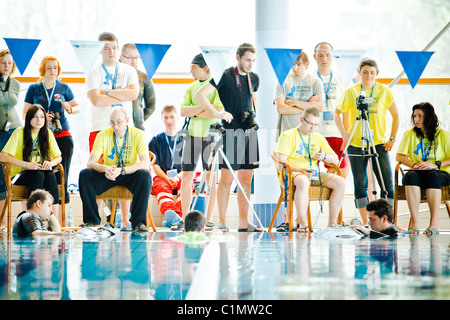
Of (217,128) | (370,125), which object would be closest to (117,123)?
(217,128)

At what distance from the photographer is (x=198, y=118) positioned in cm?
561

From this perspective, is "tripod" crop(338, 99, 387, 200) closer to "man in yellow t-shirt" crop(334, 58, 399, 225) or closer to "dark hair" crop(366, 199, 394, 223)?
"man in yellow t-shirt" crop(334, 58, 399, 225)

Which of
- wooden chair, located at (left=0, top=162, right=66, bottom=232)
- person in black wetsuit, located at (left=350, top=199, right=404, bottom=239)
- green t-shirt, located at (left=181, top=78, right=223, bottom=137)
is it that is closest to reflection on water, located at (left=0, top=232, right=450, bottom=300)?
person in black wetsuit, located at (left=350, top=199, right=404, bottom=239)

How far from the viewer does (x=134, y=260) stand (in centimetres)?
287

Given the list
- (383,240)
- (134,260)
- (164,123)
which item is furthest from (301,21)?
(134,260)

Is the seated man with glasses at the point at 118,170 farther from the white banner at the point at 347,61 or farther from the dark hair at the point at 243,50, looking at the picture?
the white banner at the point at 347,61

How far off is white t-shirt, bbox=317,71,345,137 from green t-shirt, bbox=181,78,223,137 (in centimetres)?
106

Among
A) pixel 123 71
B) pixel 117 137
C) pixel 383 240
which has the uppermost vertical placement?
pixel 123 71

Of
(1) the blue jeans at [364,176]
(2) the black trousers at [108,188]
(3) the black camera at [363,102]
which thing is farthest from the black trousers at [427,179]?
(2) the black trousers at [108,188]

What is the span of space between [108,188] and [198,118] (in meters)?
1.09

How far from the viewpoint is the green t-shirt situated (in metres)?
5.55

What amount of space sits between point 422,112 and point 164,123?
8.45ft
